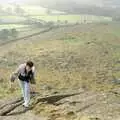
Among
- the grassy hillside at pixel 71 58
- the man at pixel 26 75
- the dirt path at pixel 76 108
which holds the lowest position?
the grassy hillside at pixel 71 58

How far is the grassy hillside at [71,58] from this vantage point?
95.0ft

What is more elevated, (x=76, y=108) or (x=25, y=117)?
(x=76, y=108)

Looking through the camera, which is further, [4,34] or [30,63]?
[4,34]

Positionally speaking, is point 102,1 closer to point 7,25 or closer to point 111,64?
point 7,25

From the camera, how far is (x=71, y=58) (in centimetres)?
3966

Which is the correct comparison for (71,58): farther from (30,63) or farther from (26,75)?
(30,63)

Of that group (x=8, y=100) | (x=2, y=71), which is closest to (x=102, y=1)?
(x=2, y=71)

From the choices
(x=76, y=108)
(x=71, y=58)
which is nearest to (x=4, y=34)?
(x=71, y=58)

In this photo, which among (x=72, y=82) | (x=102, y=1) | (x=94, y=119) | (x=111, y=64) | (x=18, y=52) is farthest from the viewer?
(x=102, y=1)

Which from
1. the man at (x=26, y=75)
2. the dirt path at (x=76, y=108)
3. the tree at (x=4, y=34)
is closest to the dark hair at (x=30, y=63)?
the man at (x=26, y=75)

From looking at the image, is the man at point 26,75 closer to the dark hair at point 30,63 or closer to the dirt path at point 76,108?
the dark hair at point 30,63

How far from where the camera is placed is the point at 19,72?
18703mm

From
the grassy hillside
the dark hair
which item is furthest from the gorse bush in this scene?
the dark hair

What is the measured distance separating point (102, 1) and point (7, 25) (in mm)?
56368
